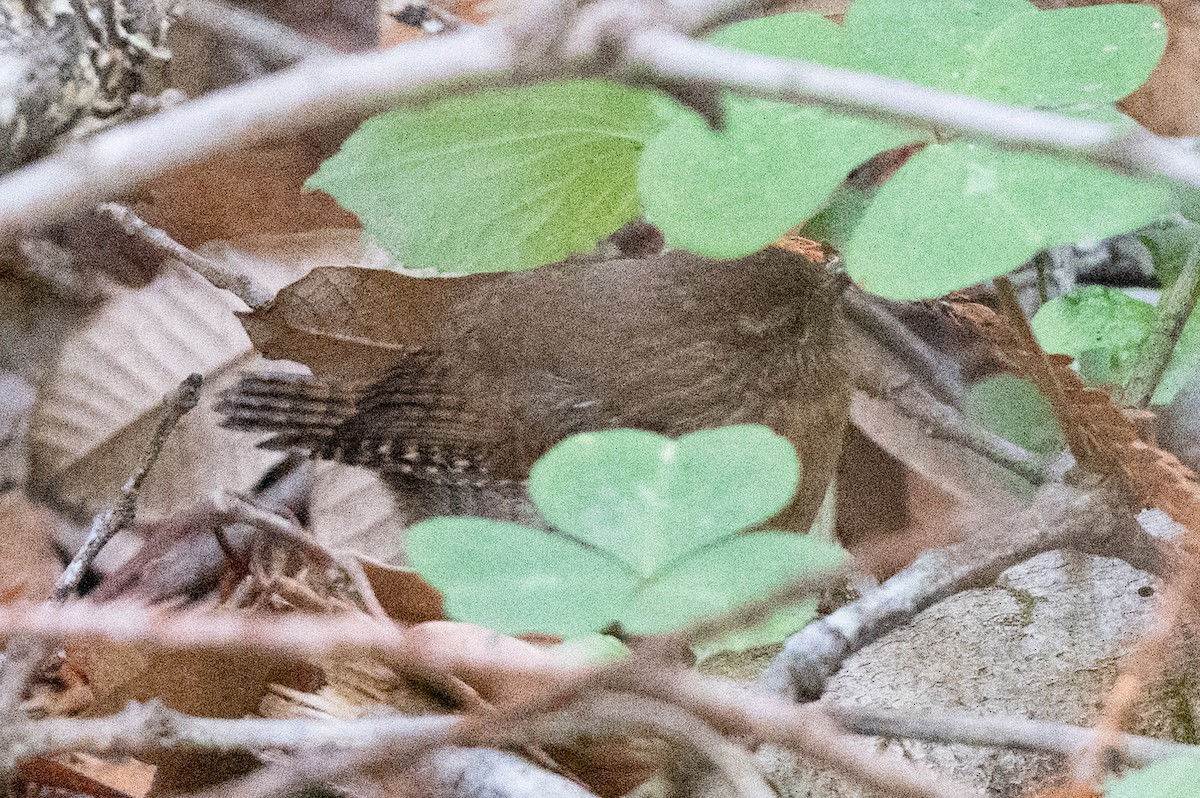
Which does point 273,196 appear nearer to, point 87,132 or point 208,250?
point 208,250

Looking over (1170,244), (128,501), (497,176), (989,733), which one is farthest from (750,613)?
(1170,244)

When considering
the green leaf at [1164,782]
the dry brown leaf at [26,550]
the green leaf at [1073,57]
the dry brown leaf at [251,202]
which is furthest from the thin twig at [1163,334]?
the dry brown leaf at [26,550]

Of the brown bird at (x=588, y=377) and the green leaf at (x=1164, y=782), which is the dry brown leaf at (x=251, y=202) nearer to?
the brown bird at (x=588, y=377)

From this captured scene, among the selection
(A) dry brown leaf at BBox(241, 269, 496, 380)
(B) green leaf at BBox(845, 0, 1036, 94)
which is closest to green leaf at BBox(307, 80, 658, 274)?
(A) dry brown leaf at BBox(241, 269, 496, 380)

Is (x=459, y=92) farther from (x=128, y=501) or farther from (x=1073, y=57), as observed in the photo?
(x=128, y=501)

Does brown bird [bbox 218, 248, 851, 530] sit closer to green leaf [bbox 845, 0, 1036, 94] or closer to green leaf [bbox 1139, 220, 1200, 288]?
green leaf [bbox 845, 0, 1036, 94]
